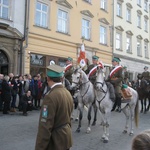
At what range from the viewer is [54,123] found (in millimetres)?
3156

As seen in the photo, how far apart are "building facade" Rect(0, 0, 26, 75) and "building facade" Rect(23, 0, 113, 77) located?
834mm

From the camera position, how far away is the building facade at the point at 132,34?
88.3 ft

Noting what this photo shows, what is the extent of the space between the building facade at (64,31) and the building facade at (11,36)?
83 cm

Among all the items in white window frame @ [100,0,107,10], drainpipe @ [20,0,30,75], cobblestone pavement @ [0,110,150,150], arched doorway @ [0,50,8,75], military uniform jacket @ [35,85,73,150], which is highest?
white window frame @ [100,0,107,10]

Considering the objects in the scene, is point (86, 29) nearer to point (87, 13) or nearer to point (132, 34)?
point (87, 13)

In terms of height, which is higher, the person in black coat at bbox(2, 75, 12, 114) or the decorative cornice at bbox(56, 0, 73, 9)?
the decorative cornice at bbox(56, 0, 73, 9)

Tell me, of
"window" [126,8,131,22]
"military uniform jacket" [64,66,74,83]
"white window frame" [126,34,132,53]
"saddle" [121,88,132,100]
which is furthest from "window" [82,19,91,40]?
"saddle" [121,88,132,100]

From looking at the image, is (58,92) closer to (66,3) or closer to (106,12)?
(66,3)

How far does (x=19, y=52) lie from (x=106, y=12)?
13.0 meters

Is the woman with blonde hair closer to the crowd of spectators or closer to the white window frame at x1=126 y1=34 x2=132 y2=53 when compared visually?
the crowd of spectators

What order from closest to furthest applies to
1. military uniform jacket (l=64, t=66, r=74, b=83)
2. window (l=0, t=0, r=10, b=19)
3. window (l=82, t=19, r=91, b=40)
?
military uniform jacket (l=64, t=66, r=74, b=83)
window (l=0, t=0, r=10, b=19)
window (l=82, t=19, r=91, b=40)

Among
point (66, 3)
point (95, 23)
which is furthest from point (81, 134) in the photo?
point (95, 23)

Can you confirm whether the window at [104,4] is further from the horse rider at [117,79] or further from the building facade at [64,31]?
the horse rider at [117,79]

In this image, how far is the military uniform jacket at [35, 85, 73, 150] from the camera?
2994 mm
